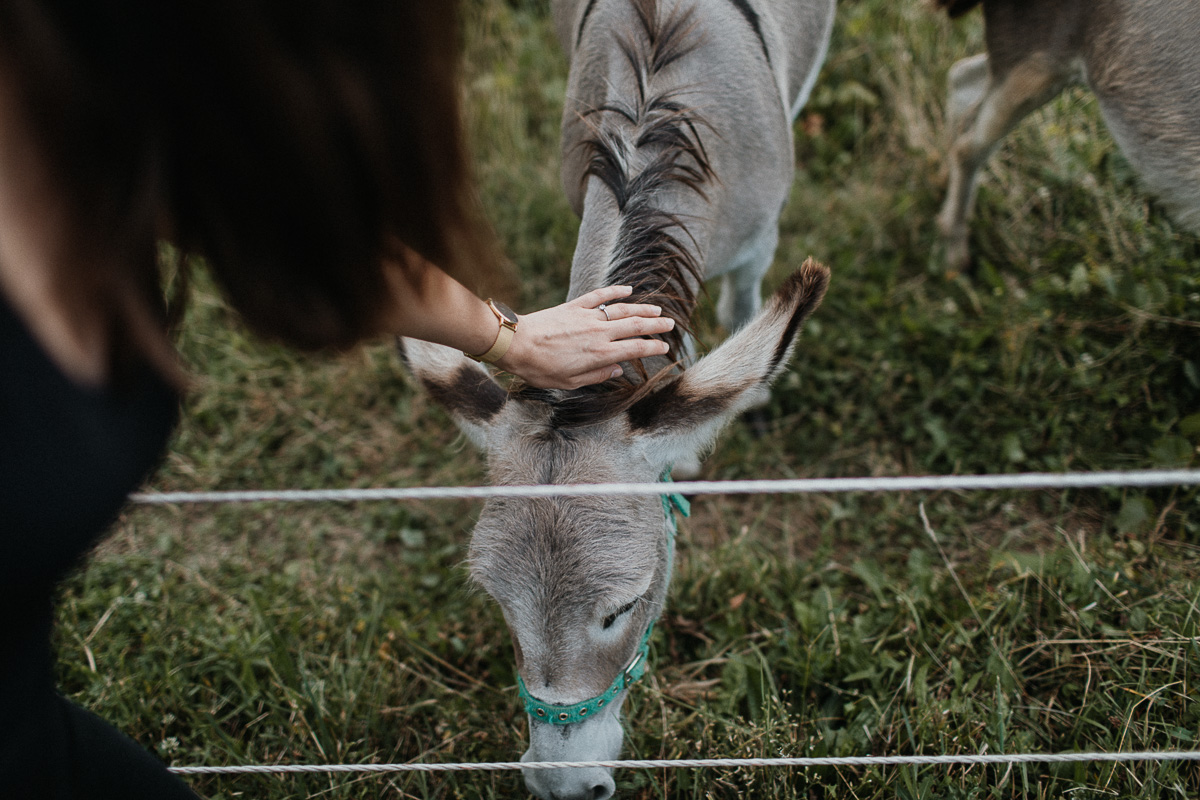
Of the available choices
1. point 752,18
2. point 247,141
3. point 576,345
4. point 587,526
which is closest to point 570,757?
point 587,526

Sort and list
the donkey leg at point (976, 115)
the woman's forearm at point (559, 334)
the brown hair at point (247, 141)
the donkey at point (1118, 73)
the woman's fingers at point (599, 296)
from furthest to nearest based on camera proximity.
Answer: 1. the donkey leg at point (976, 115)
2. the donkey at point (1118, 73)
3. the woman's fingers at point (599, 296)
4. the woman's forearm at point (559, 334)
5. the brown hair at point (247, 141)

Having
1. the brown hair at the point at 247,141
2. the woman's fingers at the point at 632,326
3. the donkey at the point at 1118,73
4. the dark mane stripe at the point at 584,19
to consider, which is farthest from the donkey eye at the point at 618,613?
the donkey at the point at 1118,73

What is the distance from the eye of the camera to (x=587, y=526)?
177 centimetres

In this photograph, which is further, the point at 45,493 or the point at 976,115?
the point at 976,115

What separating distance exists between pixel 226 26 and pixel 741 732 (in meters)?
2.30

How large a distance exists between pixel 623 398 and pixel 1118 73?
2.62 m

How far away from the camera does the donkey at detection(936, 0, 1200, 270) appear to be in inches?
106

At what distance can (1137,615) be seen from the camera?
2.38m

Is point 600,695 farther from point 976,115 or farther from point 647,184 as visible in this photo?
point 976,115

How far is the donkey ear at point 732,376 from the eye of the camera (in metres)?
1.74

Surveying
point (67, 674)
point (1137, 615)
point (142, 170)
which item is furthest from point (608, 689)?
point (67, 674)

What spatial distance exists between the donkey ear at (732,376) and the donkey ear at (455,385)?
17.2 inches

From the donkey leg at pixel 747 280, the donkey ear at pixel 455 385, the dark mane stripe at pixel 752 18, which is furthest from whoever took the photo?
the donkey leg at pixel 747 280

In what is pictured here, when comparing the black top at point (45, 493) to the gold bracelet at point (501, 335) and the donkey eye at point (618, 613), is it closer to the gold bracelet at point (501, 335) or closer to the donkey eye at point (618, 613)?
the gold bracelet at point (501, 335)
